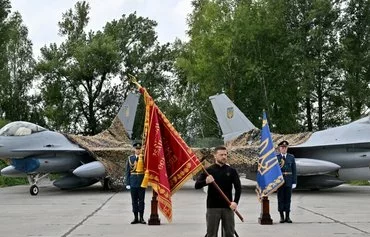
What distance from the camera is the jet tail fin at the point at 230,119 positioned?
23.2 m

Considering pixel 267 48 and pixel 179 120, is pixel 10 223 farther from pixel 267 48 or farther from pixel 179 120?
pixel 179 120

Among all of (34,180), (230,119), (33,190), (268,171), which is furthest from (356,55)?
(268,171)

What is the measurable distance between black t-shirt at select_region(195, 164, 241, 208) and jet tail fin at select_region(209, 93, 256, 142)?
16415mm

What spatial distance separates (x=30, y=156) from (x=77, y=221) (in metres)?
10.1

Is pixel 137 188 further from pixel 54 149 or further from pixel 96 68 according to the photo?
pixel 96 68

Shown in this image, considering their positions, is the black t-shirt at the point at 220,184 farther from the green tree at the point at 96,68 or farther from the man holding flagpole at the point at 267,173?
the green tree at the point at 96,68

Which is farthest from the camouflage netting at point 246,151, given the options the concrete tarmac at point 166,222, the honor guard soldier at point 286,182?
the honor guard soldier at point 286,182

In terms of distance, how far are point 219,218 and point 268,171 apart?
14.5 ft

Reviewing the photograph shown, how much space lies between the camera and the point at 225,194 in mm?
6543

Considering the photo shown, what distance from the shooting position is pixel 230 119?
23.6 meters

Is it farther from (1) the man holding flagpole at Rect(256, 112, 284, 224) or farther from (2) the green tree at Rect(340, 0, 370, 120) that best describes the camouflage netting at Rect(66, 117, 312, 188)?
(2) the green tree at Rect(340, 0, 370, 120)

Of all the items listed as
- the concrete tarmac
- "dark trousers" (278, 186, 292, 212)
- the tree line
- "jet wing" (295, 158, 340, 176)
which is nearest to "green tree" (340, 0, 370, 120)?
the tree line

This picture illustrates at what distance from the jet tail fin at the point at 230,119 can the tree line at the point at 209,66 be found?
46.4 feet

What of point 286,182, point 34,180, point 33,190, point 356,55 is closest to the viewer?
point 286,182
